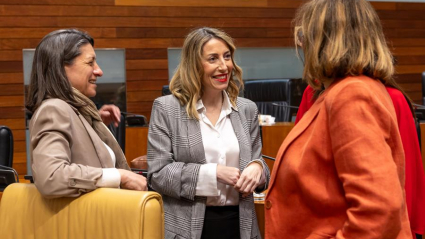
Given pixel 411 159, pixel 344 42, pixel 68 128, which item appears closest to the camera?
pixel 344 42

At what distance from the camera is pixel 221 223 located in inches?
90.6

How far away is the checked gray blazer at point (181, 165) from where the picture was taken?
7.45 feet

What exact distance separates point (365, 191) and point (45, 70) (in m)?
1.28

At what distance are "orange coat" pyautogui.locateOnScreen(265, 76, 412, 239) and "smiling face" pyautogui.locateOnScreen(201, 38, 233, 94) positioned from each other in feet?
3.62

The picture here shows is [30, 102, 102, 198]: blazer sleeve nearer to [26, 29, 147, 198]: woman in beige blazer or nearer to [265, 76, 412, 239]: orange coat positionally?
[26, 29, 147, 198]: woman in beige blazer

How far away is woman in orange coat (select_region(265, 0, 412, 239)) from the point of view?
3.99 ft

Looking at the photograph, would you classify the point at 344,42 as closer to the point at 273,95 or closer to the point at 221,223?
the point at 221,223

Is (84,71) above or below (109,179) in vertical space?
above

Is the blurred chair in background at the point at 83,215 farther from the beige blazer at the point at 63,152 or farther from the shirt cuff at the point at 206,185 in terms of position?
the shirt cuff at the point at 206,185

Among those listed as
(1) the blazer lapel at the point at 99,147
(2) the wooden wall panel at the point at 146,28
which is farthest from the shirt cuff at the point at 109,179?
(2) the wooden wall panel at the point at 146,28

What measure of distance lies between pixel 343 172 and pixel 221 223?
1.11 m

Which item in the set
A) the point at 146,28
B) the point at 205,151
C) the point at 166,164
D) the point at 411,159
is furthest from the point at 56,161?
the point at 146,28

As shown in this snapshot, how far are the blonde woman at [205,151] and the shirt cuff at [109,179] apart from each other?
0.37m

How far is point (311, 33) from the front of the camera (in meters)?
1.36
